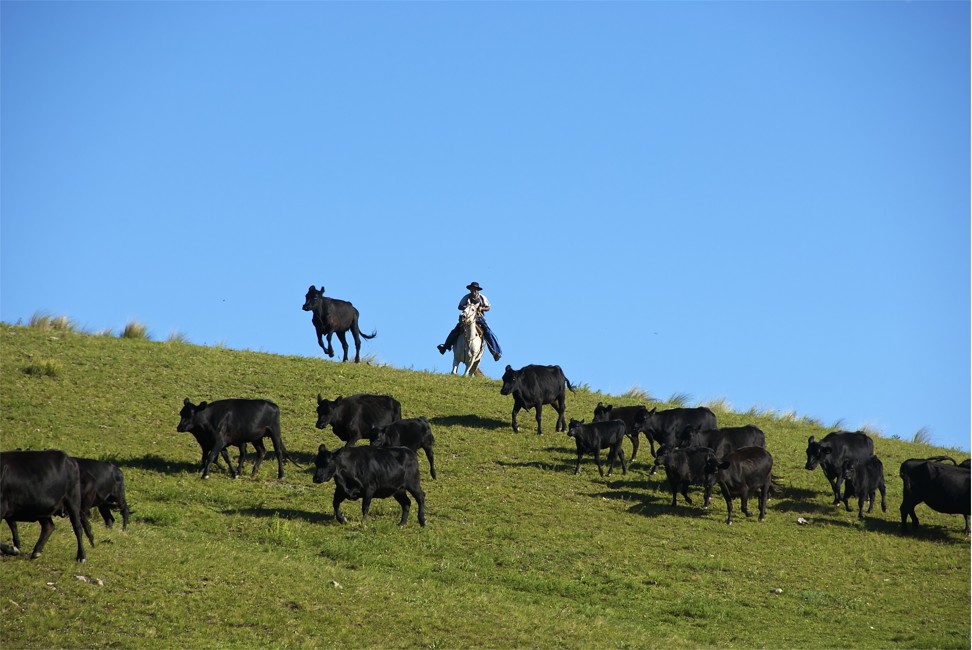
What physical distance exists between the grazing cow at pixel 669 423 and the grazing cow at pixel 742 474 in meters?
3.16

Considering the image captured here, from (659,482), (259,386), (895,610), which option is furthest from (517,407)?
(895,610)

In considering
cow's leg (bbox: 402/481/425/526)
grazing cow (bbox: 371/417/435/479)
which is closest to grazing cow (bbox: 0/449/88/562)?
cow's leg (bbox: 402/481/425/526)

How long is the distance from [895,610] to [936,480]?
5.12 m

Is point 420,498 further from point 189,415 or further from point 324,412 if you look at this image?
point 189,415

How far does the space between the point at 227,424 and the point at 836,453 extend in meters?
12.5

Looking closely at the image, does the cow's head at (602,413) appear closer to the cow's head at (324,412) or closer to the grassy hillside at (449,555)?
the grassy hillside at (449,555)

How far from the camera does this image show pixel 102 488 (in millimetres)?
19547

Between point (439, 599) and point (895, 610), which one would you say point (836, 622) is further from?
point (439, 599)

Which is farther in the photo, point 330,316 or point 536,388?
point 330,316

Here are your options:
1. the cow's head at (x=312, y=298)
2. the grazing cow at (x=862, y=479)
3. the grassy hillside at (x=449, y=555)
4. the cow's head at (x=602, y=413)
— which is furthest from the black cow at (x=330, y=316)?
the grazing cow at (x=862, y=479)

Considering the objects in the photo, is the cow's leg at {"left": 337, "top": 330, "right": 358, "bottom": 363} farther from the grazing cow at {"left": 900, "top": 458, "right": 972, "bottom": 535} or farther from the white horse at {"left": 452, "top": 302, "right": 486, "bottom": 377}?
the grazing cow at {"left": 900, "top": 458, "right": 972, "bottom": 535}

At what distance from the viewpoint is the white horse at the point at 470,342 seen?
39.7 m

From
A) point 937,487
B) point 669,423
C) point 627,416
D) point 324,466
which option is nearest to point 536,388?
Result: point 627,416

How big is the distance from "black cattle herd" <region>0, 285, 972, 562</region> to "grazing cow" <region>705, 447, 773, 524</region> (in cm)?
2
